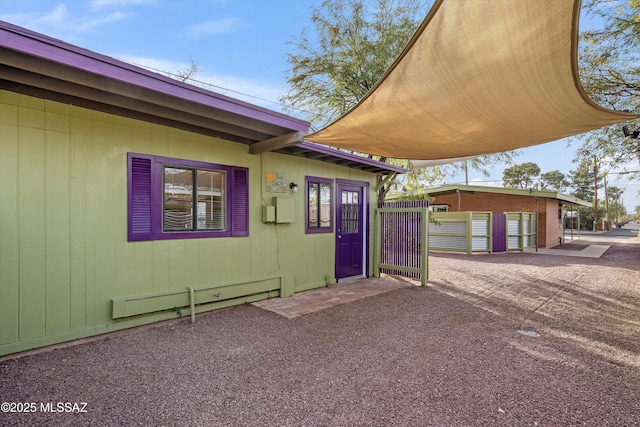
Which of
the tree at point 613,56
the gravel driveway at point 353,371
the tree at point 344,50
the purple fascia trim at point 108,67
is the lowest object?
the gravel driveway at point 353,371

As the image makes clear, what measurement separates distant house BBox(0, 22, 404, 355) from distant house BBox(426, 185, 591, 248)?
430 inches

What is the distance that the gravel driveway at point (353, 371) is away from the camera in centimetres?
202

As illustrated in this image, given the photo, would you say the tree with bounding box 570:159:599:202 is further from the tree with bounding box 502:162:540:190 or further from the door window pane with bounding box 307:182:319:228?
the door window pane with bounding box 307:182:319:228

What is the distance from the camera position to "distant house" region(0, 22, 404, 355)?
2822mm

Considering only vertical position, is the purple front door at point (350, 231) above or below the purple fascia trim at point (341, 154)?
below

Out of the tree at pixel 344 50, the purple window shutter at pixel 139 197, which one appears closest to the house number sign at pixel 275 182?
the purple window shutter at pixel 139 197

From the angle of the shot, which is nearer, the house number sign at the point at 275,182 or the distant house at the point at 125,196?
the distant house at the point at 125,196

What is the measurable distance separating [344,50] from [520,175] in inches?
1598

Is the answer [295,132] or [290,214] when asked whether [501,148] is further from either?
[290,214]

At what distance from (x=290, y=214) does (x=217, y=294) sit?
5.26 feet

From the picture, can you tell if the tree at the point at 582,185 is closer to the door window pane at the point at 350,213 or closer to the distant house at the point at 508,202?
the distant house at the point at 508,202

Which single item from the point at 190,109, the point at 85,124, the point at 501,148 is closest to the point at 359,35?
the point at 501,148

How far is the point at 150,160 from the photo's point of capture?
3.67 meters

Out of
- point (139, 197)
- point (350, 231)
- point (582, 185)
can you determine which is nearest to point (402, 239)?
point (350, 231)
